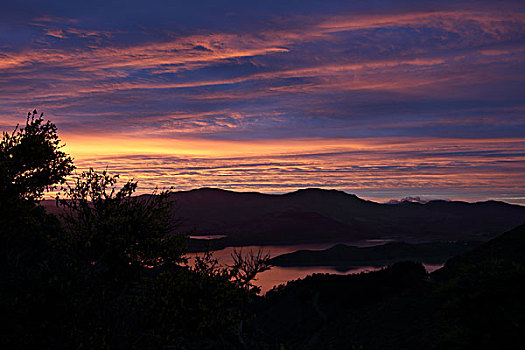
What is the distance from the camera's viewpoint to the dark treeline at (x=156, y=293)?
51.6 ft

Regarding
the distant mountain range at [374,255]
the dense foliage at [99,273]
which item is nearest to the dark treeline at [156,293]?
the dense foliage at [99,273]

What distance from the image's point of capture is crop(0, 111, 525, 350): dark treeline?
15719 millimetres

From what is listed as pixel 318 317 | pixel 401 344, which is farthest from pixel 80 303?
pixel 318 317

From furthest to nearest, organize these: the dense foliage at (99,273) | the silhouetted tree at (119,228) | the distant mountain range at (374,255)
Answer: the distant mountain range at (374,255) → the silhouetted tree at (119,228) → the dense foliage at (99,273)

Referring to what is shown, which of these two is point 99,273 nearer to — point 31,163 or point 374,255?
point 31,163

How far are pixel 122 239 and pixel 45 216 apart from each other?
523 inches

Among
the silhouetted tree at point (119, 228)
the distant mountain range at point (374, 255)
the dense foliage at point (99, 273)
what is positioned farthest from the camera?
the distant mountain range at point (374, 255)

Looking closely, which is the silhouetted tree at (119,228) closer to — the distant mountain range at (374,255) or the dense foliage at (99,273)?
the dense foliage at (99,273)

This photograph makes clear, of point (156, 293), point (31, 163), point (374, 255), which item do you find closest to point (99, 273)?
point (156, 293)

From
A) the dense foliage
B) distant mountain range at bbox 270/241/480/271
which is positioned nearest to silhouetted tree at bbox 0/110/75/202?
the dense foliage

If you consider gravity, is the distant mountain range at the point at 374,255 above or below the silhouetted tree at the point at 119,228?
below

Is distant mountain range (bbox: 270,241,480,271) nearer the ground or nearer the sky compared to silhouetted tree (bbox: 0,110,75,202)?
nearer the ground

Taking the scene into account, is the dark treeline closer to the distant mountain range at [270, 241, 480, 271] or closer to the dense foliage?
the dense foliage

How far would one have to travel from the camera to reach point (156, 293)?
24172 millimetres
